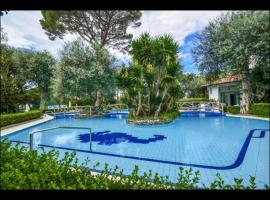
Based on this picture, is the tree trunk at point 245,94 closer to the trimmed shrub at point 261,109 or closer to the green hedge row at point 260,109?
the green hedge row at point 260,109

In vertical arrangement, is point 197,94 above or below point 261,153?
above

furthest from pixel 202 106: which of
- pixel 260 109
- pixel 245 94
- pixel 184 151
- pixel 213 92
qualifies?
pixel 184 151

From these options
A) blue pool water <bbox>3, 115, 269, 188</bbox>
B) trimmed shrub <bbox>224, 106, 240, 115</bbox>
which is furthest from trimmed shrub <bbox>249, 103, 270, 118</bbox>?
blue pool water <bbox>3, 115, 269, 188</bbox>

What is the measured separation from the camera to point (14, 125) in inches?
Answer: 625

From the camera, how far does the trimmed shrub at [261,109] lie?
56.0ft

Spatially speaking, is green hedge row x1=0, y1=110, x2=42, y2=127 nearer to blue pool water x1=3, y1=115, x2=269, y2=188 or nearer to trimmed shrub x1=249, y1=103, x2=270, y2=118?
blue pool water x1=3, y1=115, x2=269, y2=188

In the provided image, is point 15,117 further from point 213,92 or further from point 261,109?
point 213,92

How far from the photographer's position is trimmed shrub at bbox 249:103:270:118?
17.1m

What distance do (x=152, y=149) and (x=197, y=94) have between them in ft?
95.1

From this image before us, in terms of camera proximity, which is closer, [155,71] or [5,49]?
[155,71]

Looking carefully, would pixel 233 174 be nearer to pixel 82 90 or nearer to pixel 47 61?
pixel 82 90

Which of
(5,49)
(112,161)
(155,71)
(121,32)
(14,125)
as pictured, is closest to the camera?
(112,161)
